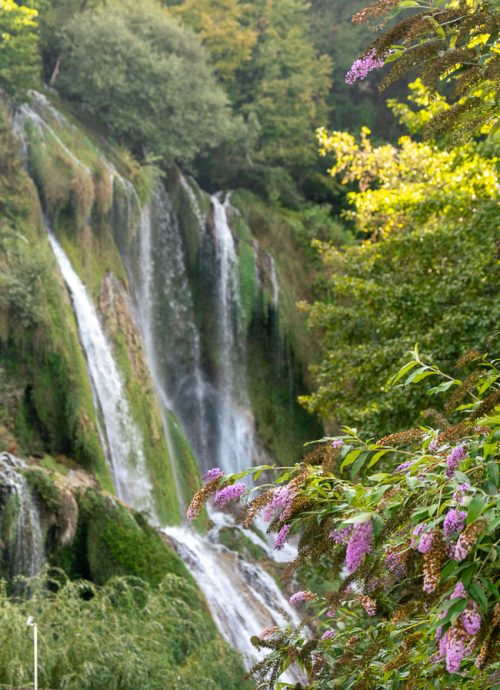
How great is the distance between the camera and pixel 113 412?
18.1 meters

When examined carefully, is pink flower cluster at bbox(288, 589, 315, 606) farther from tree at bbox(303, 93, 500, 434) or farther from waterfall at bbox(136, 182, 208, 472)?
waterfall at bbox(136, 182, 208, 472)

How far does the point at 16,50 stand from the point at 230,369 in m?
7.69

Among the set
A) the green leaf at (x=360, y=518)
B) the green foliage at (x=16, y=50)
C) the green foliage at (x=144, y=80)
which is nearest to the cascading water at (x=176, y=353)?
the green foliage at (x=16, y=50)

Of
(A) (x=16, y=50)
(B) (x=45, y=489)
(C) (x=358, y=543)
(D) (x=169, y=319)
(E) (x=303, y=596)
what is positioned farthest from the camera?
(D) (x=169, y=319)

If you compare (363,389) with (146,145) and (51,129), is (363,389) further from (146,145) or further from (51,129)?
(146,145)

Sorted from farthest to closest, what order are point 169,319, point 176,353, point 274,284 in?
point 274,284, point 169,319, point 176,353

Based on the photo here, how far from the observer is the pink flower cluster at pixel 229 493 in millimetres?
3930

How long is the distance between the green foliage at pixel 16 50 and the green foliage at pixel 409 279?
6021 millimetres

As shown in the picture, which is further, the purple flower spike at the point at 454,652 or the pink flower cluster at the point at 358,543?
the pink flower cluster at the point at 358,543

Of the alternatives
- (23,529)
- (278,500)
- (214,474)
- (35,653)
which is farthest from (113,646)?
(278,500)

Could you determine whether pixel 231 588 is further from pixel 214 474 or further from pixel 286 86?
pixel 286 86

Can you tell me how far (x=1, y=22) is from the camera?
2183 centimetres

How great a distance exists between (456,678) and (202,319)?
20.6 meters

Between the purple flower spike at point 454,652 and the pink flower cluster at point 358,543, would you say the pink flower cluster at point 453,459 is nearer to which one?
the pink flower cluster at point 358,543
